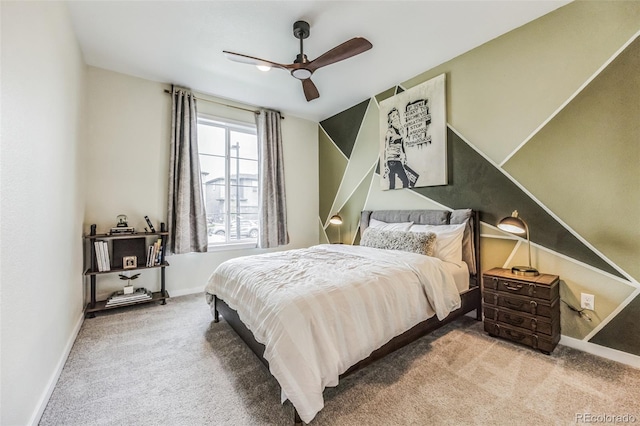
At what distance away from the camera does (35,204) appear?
5.14 ft

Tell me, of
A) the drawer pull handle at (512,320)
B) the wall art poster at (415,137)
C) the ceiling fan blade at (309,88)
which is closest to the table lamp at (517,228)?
the drawer pull handle at (512,320)

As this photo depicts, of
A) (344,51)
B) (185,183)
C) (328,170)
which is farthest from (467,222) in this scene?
(185,183)

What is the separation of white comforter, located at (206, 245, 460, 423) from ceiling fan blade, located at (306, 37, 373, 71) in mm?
1817

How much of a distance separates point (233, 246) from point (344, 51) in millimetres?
3138

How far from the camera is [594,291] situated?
7.05ft

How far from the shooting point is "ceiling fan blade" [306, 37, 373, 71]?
2.15 m

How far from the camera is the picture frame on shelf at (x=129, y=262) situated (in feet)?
10.4

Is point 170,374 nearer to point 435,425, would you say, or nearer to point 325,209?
point 435,425

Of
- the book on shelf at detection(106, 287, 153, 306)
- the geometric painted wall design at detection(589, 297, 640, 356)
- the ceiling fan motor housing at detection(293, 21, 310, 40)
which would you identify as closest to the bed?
the geometric painted wall design at detection(589, 297, 640, 356)

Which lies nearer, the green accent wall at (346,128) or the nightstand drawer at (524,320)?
the nightstand drawer at (524,320)

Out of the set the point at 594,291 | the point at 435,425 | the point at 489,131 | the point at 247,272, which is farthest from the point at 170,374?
the point at 489,131

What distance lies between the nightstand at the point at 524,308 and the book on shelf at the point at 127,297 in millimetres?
3717

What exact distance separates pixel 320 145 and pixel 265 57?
226 cm

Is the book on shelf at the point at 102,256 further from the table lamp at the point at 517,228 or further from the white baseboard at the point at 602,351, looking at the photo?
the white baseboard at the point at 602,351
